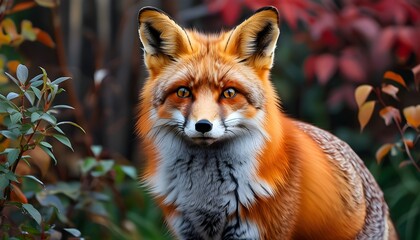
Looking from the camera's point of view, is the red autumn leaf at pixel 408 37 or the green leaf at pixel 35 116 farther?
the red autumn leaf at pixel 408 37

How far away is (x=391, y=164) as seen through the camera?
23.9ft

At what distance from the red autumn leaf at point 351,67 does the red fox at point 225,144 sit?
9.77 feet

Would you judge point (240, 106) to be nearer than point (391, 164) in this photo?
Yes

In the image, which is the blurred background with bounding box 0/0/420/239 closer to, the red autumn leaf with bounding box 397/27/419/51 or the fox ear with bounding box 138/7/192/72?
the red autumn leaf with bounding box 397/27/419/51

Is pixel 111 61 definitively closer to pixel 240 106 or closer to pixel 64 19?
pixel 64 19

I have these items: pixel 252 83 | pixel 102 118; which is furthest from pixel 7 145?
pixel 102 118

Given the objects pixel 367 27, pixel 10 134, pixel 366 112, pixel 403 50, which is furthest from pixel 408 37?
pixel 10 134

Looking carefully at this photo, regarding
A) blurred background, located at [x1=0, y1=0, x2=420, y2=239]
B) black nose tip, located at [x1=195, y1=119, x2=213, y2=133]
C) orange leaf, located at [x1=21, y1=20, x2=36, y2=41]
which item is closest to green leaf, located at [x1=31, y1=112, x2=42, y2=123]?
black nose tip, located at [x1=195, y1=119, x2=213, y2=133]

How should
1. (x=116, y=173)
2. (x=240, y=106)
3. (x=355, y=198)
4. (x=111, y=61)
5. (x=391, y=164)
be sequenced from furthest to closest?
(x=111, y=61), (x=391, y=164), (x=116, y=173), (x=355, y=198), (x=240, y=106)

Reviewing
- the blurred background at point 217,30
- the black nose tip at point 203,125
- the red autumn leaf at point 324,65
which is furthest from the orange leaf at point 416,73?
the red autumn leaf at point 324,65

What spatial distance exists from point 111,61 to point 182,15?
88 centimetres

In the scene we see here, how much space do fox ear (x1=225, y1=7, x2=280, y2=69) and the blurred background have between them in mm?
2297

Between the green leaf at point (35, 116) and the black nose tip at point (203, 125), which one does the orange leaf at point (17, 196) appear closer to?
the green leaf at point (35, 116)

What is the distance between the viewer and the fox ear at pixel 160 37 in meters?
4.11
